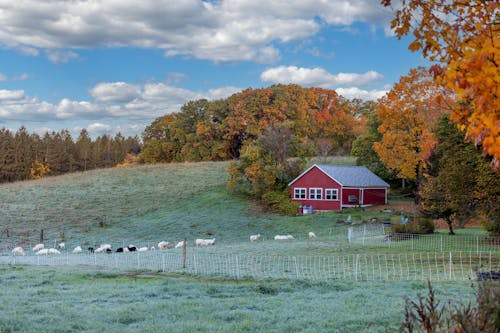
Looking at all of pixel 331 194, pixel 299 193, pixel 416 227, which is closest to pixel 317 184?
pixel 331 194

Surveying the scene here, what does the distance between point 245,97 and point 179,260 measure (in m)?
56.3

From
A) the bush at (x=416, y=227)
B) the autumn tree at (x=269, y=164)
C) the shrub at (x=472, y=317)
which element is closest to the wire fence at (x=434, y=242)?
the bush at (x=416, y=227)

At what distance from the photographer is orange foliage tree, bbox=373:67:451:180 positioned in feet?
139

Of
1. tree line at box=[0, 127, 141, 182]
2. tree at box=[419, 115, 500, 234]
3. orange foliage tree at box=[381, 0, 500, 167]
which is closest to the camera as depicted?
orange foliage tree at box=[381, 0, 500, 167]

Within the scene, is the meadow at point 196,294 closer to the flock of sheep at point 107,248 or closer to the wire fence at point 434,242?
the wire fence at point 434,242

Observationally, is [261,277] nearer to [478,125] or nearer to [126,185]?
[478,125]

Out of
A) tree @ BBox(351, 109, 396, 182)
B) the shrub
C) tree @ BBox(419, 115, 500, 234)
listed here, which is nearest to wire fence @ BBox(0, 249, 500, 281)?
tree @ BBox(419, 115, 500, 234)

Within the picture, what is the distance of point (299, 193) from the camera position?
162 ft

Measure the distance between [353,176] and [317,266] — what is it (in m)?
31.6

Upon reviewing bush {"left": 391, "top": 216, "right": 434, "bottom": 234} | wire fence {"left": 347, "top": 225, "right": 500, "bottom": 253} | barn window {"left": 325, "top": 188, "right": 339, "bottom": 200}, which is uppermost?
barn window {"left": 325, "top": 188, "right": 339, "bottom": 200}

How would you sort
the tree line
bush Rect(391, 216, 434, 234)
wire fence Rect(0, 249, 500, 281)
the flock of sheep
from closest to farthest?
wire fence Rect(0, 249, 500, 281)
the flock of sheep
bush Rect(391, 216, 434, 234)
the tree line

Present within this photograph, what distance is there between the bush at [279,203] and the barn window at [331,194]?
340 cm

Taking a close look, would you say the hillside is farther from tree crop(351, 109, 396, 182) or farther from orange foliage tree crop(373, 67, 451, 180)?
tree crop(351, 109, 396, 182)

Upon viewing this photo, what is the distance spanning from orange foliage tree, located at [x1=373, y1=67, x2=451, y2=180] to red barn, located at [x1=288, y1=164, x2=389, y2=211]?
4415 millimetres
